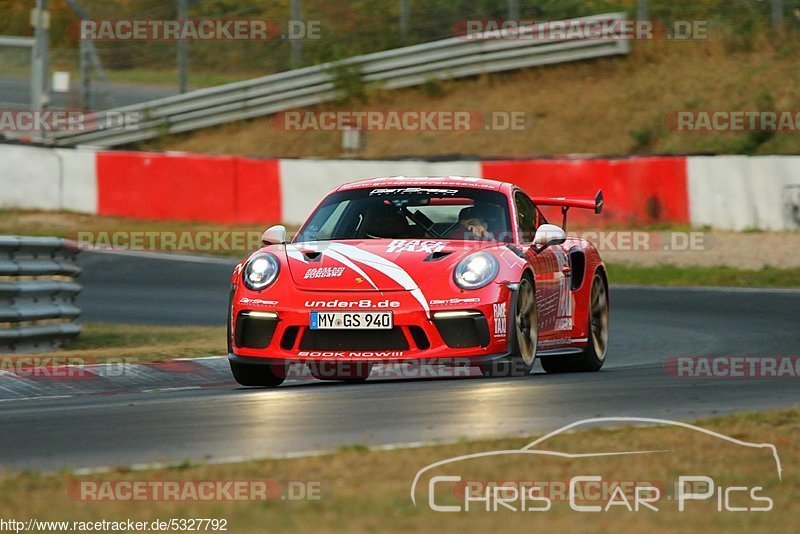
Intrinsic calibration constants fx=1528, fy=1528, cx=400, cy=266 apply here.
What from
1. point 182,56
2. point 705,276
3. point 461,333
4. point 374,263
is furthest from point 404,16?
point 461,333

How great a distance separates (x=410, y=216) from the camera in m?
9.40

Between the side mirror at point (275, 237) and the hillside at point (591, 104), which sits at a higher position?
the hillside at point (591, 104)

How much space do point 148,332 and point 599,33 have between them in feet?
51.6

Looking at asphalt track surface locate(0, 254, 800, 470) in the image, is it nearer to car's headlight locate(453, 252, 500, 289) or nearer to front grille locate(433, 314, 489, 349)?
front grille locate(433, 314, 489, 349)

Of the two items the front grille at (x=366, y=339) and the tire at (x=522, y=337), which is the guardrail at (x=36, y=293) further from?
the tire at (x=522, y=337)

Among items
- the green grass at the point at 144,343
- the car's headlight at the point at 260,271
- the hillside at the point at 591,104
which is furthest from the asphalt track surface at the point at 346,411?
the hillside at the point at 591,104

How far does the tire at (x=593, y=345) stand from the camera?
1023cm

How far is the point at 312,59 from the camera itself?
29094 millimetres

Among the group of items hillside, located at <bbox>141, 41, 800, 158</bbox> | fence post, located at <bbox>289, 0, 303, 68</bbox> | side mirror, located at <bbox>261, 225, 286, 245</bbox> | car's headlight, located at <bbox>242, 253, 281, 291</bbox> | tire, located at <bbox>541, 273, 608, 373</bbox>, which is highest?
fence post, located at <bbox>289, 0, 303, 68</bbox>

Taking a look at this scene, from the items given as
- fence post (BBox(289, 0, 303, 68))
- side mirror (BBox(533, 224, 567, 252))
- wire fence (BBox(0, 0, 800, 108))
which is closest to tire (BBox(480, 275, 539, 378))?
side mirror (BBox(533, 224, 567, 252))

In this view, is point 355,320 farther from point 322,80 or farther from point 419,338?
point 322,80

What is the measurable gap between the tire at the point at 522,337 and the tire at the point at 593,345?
1233 mm

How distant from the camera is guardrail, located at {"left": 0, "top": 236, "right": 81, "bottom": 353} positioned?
10.5 metres

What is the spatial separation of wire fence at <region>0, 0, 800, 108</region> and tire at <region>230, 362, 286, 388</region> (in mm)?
17597
